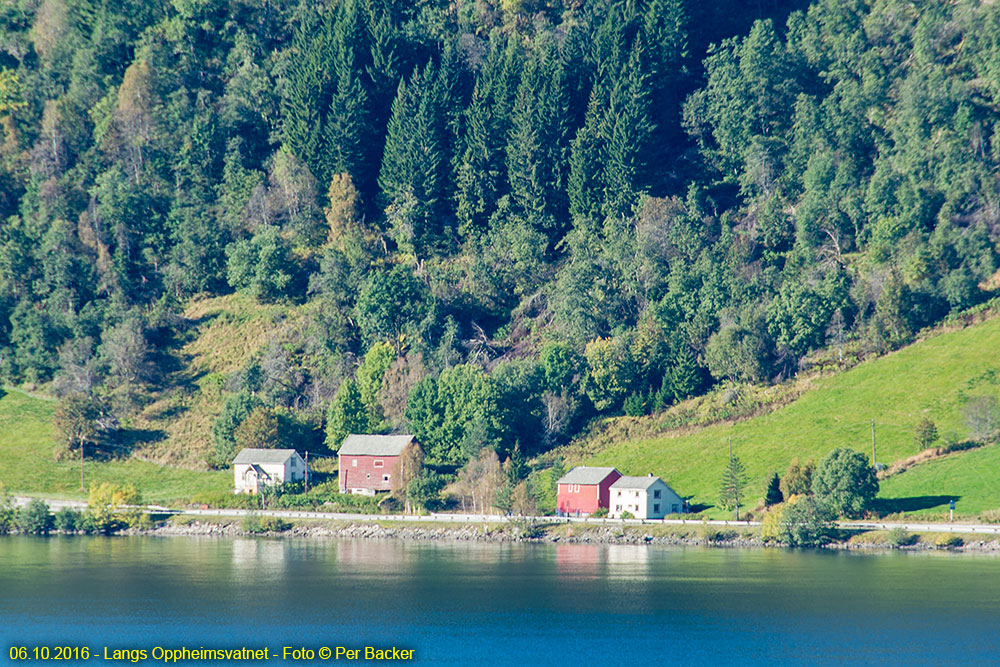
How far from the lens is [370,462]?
12294cm

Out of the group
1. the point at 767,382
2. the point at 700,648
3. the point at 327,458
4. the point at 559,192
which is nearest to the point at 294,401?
the point at 327,458

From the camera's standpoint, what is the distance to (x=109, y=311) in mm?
151750

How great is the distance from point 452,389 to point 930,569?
5394 centimetres

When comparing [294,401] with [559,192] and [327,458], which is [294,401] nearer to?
[327,458]

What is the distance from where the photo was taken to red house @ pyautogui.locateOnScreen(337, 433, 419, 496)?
401ft

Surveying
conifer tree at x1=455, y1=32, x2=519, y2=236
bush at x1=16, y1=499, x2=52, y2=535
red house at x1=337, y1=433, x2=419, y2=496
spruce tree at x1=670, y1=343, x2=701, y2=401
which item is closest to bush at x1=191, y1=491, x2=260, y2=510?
red house at x1=337, y1=433, x2=419, y2=496

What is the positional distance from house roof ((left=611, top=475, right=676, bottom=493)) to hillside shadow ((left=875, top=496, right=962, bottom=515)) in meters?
18.0

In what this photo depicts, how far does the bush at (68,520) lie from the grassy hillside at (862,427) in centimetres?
4610

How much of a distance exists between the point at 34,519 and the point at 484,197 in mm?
63837

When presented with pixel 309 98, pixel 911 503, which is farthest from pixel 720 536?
pixel 309 98

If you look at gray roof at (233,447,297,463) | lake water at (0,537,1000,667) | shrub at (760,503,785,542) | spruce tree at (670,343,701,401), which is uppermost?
spruce tree at (670,343,701,401)

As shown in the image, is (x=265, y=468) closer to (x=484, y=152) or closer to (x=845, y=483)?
(x=484, y=152)

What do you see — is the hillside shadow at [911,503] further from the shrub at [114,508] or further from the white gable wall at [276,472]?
the shrub at [114,508]

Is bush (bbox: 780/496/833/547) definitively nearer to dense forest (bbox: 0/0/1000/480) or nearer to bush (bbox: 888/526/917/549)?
bush (bbox: 888/526/917/549)
